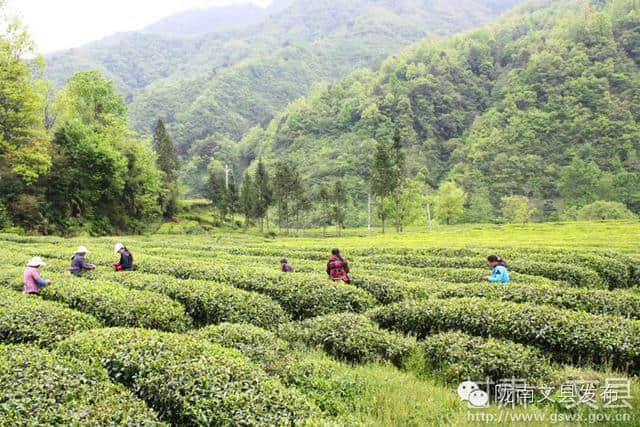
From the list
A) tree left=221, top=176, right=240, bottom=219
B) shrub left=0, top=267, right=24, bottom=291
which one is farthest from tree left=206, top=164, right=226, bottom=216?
shrub left=0, top=267, right=24, bottom=291

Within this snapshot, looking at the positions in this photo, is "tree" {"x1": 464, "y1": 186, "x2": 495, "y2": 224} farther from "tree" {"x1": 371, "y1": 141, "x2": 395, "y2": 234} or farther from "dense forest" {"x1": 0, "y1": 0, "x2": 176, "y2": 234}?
"dense forest" {"x1": 0, "y1": 0, "x2": 176, "y2": 234}

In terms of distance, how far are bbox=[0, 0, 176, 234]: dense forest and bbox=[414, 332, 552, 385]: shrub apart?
3958 cm

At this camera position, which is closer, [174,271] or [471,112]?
[174,271]

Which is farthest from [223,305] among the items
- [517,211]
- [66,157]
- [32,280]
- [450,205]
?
[517,211]

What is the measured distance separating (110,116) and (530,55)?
5775 inches

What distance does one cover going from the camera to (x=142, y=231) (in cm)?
5153

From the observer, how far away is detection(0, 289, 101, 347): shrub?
8.27 metres

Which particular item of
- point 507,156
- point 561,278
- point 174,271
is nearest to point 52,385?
point 174,271

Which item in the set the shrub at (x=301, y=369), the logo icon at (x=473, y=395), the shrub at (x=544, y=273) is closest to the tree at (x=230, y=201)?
the shrub at (x=544, y=273)

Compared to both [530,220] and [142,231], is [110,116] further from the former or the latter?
[530,220]

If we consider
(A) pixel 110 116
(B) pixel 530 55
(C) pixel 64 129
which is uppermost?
(B) pixel 530 55

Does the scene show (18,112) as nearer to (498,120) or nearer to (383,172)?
(383,172)

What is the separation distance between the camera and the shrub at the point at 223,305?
1066 centimetres

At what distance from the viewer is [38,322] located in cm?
862
